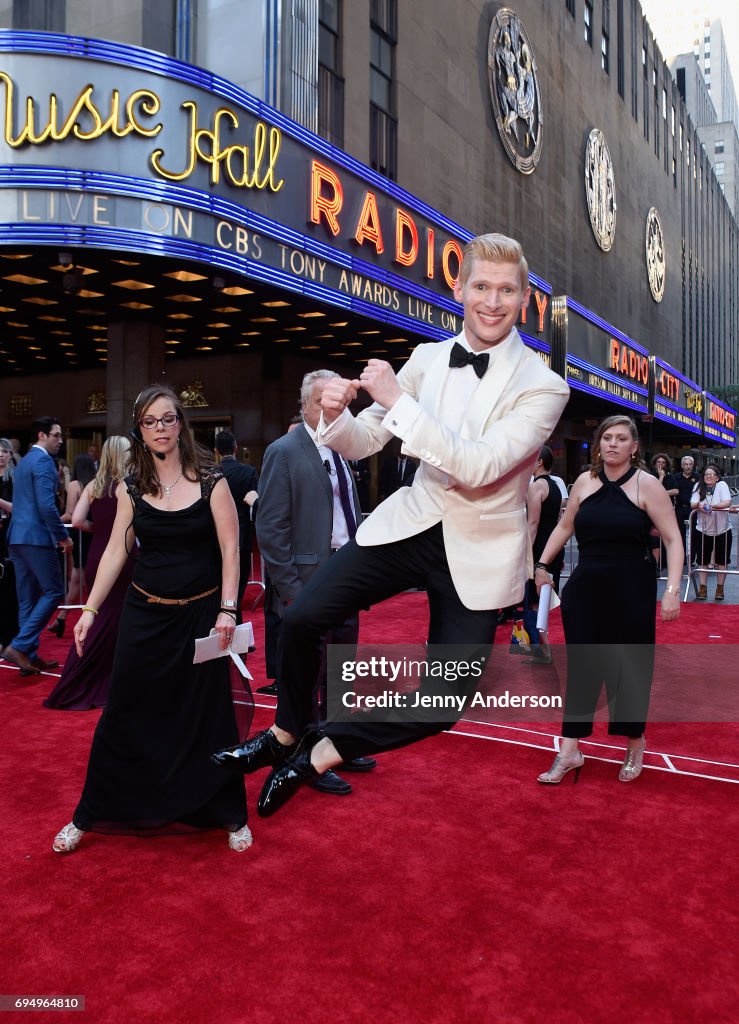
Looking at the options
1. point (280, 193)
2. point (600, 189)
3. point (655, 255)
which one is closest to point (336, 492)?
point (280, 193)

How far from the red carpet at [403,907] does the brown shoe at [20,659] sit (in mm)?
2248

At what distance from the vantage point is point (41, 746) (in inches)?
188

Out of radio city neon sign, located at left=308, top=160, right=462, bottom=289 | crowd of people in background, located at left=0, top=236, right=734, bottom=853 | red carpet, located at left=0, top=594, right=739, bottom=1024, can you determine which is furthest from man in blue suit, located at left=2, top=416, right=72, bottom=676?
radio city neon sign, located at left=308, top=160, right=462, bottom=289

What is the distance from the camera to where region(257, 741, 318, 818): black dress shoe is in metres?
2.60

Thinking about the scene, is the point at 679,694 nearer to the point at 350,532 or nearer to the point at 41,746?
the point at 350,532

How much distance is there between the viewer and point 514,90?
25.2 meters

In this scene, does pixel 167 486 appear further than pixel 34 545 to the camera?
No

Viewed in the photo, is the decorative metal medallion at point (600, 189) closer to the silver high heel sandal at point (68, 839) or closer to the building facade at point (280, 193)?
the building facade at point (280, 193)

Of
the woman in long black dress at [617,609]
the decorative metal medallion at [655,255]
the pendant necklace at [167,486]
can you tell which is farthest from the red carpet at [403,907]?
the decorative metal medallion at [655,255]

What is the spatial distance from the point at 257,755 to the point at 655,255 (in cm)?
4500

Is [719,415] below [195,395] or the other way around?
the other way around

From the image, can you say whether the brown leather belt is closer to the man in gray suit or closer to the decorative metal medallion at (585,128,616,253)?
the man in gray suit

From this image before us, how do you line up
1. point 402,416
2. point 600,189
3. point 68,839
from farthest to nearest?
point 600,189 → point 68,839 → point 402,416

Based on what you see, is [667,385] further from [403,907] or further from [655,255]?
[403,907]
